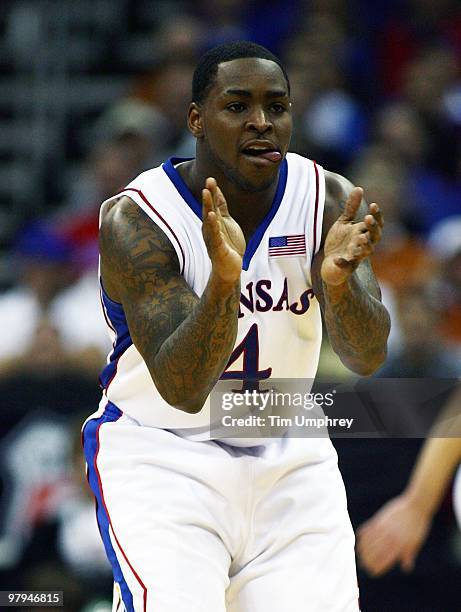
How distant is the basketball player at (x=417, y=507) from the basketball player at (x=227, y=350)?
3.81 ft

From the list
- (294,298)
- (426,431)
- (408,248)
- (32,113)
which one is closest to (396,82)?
(408,248)

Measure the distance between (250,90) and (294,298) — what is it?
69 cm

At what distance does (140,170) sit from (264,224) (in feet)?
13.1

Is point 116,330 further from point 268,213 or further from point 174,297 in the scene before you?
point 268,213

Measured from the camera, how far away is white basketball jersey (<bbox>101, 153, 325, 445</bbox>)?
410 cm

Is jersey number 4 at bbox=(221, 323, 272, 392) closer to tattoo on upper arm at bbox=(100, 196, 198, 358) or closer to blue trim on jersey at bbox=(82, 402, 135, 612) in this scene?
tattoo on upper arm at bbox=(100, 196, 198, 358)

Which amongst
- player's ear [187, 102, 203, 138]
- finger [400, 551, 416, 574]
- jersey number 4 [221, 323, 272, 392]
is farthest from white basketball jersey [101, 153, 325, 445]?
finger [400, 551, 416, 574]

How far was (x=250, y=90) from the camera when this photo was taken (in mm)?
4008

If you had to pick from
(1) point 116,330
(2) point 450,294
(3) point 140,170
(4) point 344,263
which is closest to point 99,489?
(1) point 116,330

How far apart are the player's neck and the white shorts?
75cm

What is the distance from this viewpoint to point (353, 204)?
12.6 ft

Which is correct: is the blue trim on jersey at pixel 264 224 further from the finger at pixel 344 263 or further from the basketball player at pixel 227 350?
the finger at pixel 344 263

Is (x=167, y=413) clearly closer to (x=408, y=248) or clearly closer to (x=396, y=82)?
(x=408, y=248)

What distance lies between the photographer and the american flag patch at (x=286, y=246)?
4160 mm
